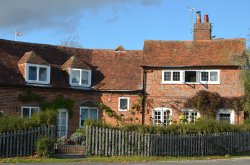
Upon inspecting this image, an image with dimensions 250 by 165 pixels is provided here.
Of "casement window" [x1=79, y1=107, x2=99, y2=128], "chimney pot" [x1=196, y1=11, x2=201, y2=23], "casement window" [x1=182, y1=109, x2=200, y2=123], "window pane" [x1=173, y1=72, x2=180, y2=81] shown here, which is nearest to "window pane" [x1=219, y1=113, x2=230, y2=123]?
"casement window" [x1=182, y1=109, x2=200, y2=123]

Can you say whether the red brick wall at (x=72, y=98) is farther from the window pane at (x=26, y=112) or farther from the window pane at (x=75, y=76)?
the window pane at (x=75, y=76)

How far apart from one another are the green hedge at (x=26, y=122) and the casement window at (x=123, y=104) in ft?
41.8

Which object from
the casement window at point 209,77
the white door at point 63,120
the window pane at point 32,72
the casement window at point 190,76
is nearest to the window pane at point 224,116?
the casement window at point 209,77

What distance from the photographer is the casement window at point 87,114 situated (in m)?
38.4

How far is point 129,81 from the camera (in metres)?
39.7

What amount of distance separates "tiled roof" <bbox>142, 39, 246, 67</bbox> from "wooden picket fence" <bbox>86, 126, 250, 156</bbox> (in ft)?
35.2

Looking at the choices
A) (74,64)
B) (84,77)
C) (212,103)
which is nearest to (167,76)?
(212,103)

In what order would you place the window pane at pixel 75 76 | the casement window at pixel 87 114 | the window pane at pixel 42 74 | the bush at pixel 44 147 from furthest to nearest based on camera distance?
1. the window pane at pixel 75 76
2. the casement window at pixel 87 114
3. the window pane at pixel 42 74
4. the bush at pixel 44 147

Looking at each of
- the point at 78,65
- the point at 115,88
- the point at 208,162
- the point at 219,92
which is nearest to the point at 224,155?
the point at 208,162

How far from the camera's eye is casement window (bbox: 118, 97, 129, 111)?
38906mm

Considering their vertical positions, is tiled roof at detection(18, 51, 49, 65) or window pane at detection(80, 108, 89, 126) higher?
tiled roof at detection(18, 51, 49, 65)

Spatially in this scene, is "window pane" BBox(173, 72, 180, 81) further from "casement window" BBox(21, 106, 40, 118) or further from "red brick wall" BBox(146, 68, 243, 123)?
"casement window" BBox(21, 106, 40, 118)

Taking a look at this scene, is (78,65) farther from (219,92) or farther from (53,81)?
(219,92)

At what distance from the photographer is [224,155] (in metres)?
29.0
